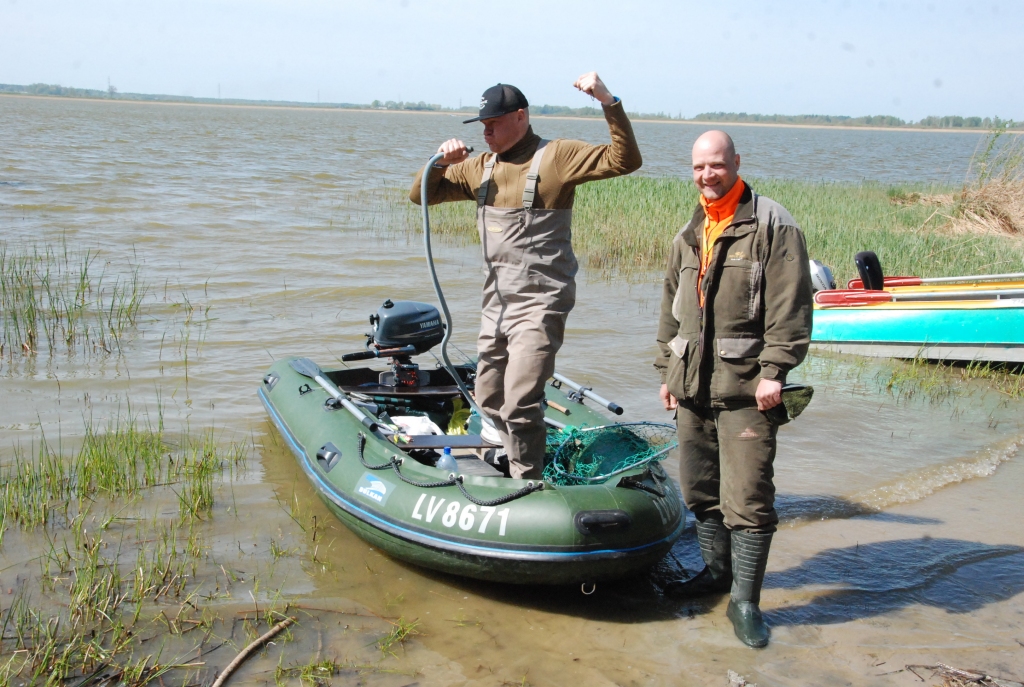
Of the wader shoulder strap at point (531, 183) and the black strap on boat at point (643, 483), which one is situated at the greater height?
the wader shoulder strap at point (531, 183)

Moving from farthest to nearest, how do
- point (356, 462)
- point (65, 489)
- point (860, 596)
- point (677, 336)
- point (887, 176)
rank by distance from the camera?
point (887, 176), point (65, 489), point (356, 462), point (860, 596), point (677, 336)

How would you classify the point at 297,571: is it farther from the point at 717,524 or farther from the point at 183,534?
the point at 717,524

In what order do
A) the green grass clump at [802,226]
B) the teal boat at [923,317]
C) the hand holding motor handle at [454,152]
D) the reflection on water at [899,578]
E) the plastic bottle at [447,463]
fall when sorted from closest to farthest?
the reflection on water at [899,578] < the hand holding motor handle at [454,152] < the plastic bottle at [447,463] < the teal boat at [923,317] < the green grass clump at [802,226]

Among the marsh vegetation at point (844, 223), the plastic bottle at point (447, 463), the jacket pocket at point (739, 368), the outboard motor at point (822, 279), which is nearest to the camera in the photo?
the jacket pocket at point (739, 368)

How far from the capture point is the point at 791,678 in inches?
135

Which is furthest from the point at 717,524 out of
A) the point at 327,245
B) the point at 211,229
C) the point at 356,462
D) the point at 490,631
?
the point at 211,229

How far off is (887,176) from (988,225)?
15394mm

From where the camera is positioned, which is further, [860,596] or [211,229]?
[211,229]

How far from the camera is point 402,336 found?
5.66 metres

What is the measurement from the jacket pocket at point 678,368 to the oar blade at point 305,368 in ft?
9.21

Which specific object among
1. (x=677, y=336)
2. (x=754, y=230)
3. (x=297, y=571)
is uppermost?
(x=754, y=230)

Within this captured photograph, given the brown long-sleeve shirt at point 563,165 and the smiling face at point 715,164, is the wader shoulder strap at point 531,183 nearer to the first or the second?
the brown long-sleeve shirt at point 563,165

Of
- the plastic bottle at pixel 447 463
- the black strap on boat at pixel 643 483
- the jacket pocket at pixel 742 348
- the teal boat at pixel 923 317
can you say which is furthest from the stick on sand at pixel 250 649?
the teal boat at pixel 923 317

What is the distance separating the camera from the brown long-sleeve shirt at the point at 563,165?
3.76 m
